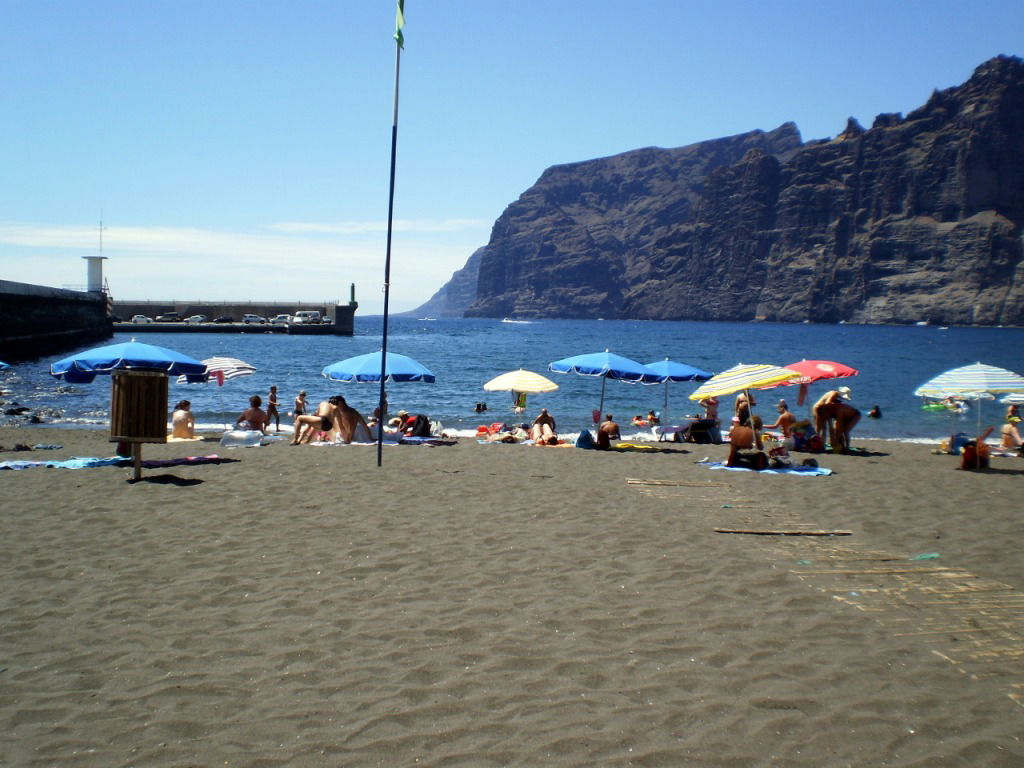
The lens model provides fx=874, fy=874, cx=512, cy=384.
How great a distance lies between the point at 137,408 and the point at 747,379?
9244 mm

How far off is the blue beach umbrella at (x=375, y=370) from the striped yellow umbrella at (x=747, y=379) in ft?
17.8

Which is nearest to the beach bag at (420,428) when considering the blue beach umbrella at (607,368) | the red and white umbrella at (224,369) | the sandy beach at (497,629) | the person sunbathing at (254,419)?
the blue beach umbrella at (607,368)

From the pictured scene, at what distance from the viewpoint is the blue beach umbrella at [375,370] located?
16.7 metres

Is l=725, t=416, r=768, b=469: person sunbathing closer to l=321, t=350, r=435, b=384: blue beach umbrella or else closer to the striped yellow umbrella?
the striped yellow umbrella

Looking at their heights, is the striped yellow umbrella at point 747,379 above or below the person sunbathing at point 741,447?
above

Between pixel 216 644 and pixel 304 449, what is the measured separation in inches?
396

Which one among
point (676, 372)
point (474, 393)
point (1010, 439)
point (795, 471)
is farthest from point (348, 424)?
point (474, 393)

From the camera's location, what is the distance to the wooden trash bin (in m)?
10.7

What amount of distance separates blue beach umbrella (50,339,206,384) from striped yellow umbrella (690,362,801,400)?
9483 millimetres

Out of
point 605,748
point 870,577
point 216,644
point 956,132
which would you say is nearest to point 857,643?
point 870,577

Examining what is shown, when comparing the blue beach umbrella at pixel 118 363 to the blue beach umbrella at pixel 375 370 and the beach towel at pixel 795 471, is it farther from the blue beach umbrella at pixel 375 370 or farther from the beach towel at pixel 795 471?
the beach towel at pixel 795 471

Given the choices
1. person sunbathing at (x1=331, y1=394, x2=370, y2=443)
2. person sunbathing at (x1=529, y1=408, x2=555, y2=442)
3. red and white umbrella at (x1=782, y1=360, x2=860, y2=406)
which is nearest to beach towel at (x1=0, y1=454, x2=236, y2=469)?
person sunbathing at (x1=331, y1=394, x2=370, y2=443)

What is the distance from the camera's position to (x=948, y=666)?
17.5 feet

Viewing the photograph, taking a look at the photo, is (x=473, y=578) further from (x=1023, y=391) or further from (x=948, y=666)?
(x=1023, y=391)
